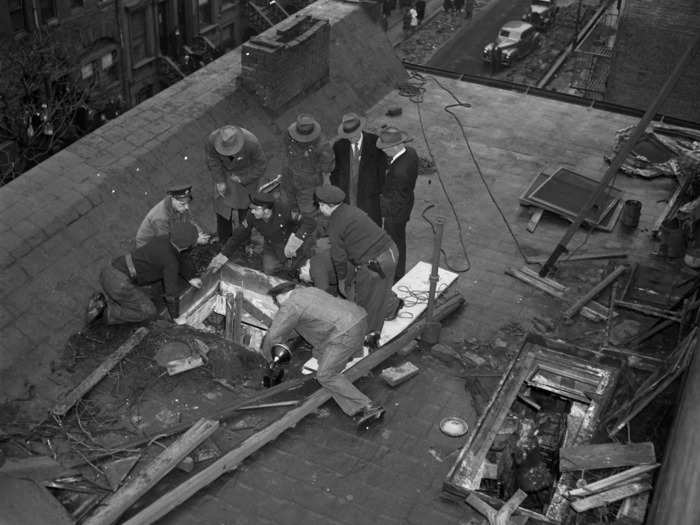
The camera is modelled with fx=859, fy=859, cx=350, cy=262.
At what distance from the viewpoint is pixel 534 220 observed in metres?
12.5

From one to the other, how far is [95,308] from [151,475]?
9.35 feet

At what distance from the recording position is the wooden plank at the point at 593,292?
10.6 m

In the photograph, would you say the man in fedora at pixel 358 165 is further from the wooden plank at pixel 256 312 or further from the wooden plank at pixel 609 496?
the wooden plank at pixel 609 496

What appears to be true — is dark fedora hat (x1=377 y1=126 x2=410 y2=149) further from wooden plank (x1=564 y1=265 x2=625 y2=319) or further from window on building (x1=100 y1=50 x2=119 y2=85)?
window on building (x1=100 y1=50 x2=119 y2=85)

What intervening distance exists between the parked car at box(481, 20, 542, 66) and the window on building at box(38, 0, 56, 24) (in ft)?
58.4

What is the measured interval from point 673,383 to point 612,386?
695 millimetres

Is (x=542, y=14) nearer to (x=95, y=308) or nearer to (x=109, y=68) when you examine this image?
(x=109, y=68)

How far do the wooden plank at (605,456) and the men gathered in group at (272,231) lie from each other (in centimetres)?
410

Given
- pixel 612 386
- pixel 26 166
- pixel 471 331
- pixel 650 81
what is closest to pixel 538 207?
pixel 471 331

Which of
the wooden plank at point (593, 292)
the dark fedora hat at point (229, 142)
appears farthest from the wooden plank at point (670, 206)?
the dark fedora hat at point (229, 142)

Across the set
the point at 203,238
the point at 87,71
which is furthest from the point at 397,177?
the point at 87,71

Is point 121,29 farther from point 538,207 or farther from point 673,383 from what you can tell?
point 673,383

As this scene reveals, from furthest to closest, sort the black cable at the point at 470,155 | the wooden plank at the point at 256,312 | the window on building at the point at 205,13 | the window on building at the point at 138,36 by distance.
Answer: the window on building at the point at 205,13
the window on building at the point at 138,36
the black cable at the point at 470,155
the wooden plank at the point at 256,312

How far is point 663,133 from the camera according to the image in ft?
49.7
